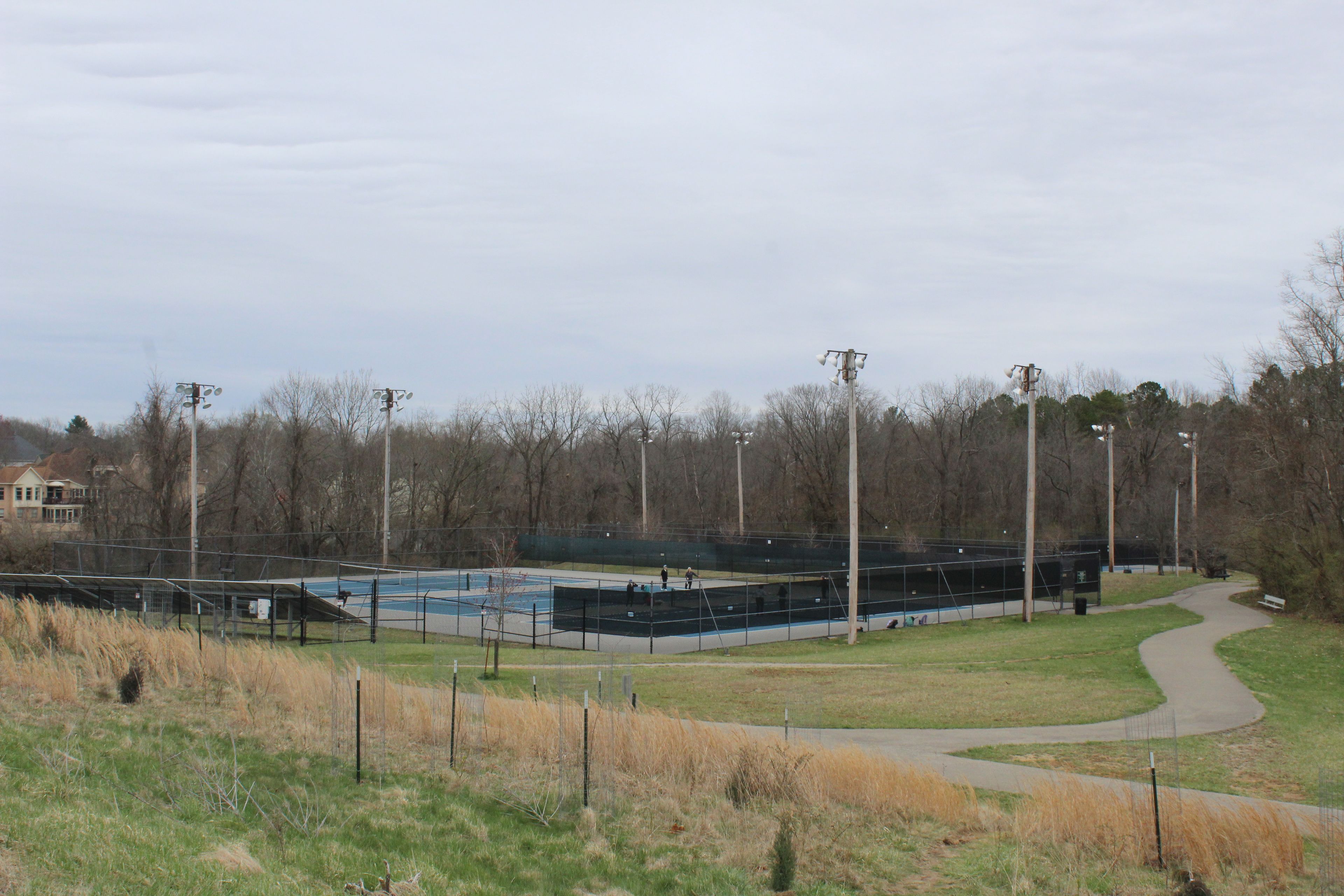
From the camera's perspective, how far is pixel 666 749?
38.5 ft

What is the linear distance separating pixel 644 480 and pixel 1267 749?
171 feet

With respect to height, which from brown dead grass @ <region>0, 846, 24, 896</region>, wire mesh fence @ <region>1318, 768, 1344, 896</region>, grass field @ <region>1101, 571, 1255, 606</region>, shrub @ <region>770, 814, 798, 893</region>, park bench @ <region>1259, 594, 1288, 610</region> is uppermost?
brown dead grass @ <region>0, 846, 24, 896</region>

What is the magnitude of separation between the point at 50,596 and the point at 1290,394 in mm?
47306

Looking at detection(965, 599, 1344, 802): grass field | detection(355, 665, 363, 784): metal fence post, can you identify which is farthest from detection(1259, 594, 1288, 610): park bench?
detection(355, 665, 363, 784): metal fence post

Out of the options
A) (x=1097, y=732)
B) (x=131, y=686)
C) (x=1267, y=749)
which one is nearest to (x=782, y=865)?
(x=1097, y=732)

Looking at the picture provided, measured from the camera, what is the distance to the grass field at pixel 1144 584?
4322 centimetres

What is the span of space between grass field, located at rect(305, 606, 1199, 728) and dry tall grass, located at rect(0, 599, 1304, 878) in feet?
2.98

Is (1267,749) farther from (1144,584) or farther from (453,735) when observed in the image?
(1144,584)

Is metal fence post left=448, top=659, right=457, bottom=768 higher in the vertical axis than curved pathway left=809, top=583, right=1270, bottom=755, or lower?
higher

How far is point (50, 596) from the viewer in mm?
31906

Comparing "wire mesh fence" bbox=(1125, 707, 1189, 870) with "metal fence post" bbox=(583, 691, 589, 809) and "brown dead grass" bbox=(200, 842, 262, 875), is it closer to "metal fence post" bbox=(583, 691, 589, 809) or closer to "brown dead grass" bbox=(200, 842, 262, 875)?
"metal fence post" bbox=(583, 691, 589, 809)

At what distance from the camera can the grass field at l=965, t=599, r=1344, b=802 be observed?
12.8 meters

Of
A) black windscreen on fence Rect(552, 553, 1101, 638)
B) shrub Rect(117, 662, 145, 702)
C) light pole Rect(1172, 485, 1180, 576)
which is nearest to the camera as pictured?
shrub Rect(117, 662, 145, 702)

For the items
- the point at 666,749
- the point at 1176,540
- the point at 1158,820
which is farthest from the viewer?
the point at 1176,540
